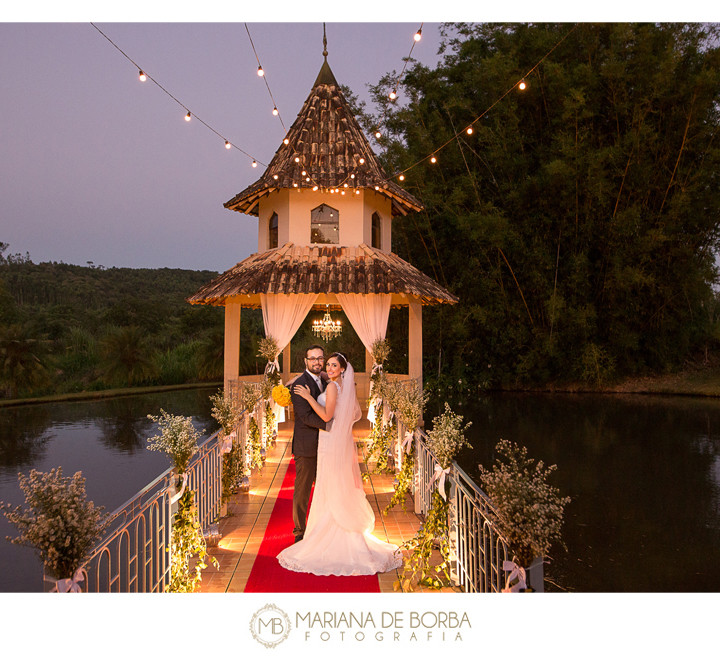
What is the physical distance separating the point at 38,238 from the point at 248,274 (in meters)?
36.1

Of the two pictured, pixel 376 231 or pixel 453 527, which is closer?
pixel 453 527

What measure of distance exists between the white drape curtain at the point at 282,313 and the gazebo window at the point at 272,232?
1.83 metres

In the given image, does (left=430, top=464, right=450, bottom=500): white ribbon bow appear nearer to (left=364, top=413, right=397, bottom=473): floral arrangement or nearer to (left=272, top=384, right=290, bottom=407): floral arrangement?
(left=272, top=384, right=290, bottom=407): floral arrangement

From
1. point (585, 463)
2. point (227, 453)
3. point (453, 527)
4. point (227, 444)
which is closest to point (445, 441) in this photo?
point (453, 527)

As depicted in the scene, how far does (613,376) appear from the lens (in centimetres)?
1970

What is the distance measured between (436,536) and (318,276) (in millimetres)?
6766

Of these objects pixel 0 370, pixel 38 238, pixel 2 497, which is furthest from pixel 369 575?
pixel 38 238

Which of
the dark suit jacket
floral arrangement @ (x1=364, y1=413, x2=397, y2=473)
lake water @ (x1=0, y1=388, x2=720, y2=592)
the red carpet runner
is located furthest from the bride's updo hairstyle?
floral arrangement @ (x1=364, y1=413, x2=397, y2=473)

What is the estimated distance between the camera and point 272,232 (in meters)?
11.8

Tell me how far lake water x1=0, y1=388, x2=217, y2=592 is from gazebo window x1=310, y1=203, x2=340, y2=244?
513 centimetres

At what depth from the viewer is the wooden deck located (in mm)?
4266

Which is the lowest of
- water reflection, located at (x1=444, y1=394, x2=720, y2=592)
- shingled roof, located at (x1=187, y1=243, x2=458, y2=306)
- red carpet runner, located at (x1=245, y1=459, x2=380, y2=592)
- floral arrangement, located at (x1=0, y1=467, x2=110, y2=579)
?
water reflection, located at (x1=444, y1=394, x2=720, y2=592)
